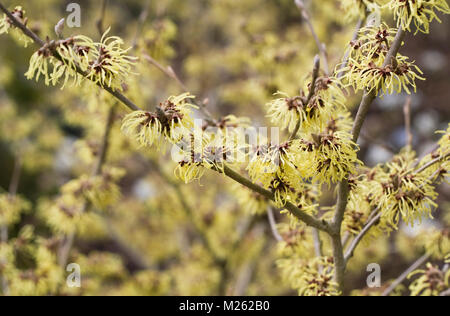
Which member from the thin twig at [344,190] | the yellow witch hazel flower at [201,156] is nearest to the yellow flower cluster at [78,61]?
the yellow witch hazel flower at [201,156]

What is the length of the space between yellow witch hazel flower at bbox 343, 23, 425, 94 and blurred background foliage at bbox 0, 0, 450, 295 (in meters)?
0.44

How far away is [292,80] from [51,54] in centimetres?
195

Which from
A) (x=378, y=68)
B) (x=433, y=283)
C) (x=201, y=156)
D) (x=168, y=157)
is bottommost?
(x=433, y=283)

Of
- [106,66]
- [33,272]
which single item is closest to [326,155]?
[106,66]

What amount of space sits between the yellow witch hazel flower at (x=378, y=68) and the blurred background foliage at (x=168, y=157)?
44 centimetres

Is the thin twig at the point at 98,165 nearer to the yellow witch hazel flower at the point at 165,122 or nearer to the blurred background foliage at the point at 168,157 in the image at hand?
the blurred background foliage at the point at 168,157

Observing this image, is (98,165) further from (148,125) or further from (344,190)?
(344,190)

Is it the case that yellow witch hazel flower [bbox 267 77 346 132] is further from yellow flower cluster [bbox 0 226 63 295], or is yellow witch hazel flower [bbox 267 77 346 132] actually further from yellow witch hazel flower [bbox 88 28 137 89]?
yellow flower cluster [bbox 0 226 63 295]

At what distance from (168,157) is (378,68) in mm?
3086

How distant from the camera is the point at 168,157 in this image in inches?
154

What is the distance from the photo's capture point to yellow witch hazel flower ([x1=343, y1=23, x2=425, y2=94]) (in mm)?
964

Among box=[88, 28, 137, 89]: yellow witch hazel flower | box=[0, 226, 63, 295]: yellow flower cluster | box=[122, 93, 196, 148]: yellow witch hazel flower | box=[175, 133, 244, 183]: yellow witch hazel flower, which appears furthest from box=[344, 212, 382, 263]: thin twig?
box=[0, 226, 63, 295]: yellow flower cluster
